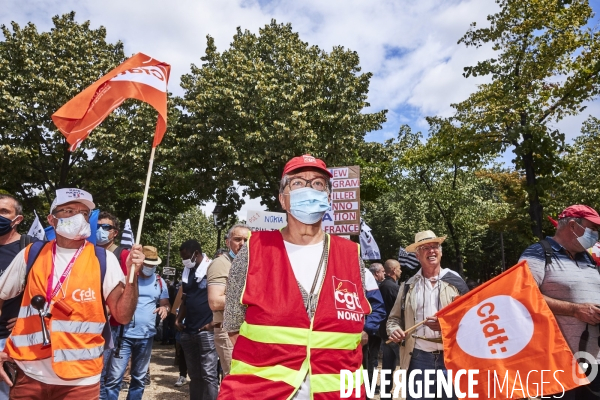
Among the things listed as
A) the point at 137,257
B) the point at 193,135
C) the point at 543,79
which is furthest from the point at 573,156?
the point at 137,257

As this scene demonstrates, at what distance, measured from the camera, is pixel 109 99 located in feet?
13.7

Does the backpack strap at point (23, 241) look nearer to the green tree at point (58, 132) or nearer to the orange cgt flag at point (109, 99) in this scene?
the orange cgt flag at point (109, 99)

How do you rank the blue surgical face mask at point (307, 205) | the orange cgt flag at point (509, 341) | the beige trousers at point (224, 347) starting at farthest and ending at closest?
the beige trousers at point (224, 347), the orange cgt flag at point (509, 341), the blue surgical face mask at point (307, 205)

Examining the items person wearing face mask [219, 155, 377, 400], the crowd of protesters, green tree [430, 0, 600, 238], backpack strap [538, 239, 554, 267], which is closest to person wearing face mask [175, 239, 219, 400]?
the crowd of protesters

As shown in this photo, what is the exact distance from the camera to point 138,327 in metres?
6.32

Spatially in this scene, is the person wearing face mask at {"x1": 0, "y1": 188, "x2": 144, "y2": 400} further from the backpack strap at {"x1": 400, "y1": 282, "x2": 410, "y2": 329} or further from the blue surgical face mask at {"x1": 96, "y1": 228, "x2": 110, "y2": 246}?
the backpack strap at {"x1": 400, "y1": 282, "x2": 410, "y2": 329}

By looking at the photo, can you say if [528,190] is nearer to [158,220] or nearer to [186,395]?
[186,395]

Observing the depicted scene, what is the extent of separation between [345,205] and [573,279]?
6448mm

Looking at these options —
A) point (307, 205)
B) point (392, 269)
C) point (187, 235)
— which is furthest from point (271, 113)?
point (187, 235)

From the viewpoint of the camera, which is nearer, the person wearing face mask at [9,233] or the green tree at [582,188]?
the person wearing face mask at [9,233]

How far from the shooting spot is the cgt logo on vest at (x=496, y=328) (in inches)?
163

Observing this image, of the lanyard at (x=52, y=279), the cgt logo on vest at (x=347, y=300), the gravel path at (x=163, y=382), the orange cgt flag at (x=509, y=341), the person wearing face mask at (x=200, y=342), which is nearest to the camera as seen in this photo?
the cgt logo on vest at (x=347, y=300)

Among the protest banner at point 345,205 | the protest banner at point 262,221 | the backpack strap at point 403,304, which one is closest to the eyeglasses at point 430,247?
the backpack strap at point 403,304

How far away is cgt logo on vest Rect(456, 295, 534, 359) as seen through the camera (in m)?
4.15
